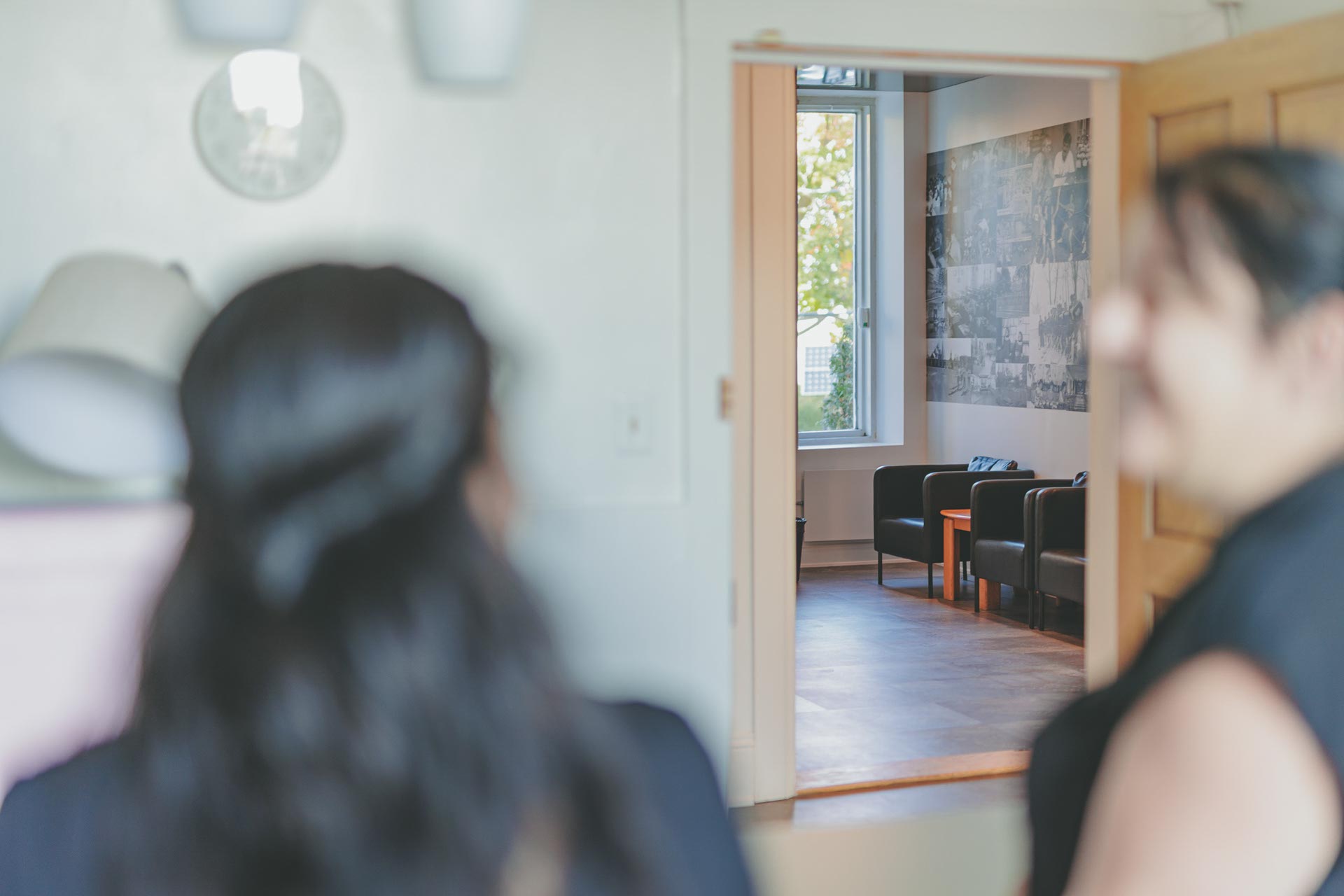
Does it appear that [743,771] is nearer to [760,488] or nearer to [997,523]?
[760,488]

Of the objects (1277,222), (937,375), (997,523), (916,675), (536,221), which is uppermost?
(536,221)

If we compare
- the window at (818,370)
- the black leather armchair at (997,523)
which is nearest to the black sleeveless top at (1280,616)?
A: the black leather armchair at (997,523)

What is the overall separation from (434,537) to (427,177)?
2.55 metres

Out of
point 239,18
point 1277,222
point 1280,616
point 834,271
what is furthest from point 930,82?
point 1280,616

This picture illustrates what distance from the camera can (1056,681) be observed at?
608 centimetres

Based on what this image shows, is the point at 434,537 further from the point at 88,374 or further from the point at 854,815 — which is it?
the point at 854,815

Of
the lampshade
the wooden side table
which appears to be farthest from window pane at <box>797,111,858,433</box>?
the lampshade

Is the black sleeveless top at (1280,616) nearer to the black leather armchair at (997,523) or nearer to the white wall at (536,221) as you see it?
the white wall at (536,221)

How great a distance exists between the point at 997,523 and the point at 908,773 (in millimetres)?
3586

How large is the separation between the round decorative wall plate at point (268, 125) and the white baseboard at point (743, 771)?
2132 mm

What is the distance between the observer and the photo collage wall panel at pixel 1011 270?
27.1 ft

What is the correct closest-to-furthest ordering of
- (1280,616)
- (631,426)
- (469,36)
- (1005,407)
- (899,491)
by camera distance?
(1280,616), (469,36), (631,426), (899,491), (1005,407)

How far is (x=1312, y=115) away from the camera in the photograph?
9.93 ft

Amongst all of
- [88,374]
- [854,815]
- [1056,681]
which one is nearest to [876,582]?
[1056,681]
